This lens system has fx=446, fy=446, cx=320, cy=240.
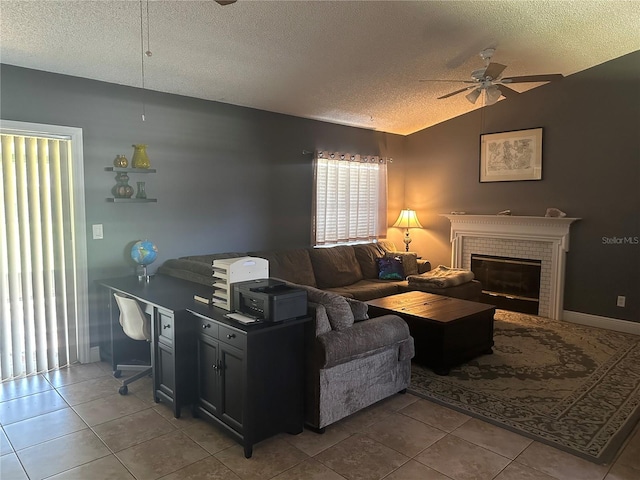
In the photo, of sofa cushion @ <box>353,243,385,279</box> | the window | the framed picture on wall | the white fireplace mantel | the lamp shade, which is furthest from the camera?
the lamp shade

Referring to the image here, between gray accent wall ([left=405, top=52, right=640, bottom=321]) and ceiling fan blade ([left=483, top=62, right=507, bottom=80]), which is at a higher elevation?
ceiling fan blade ([left=483, top=62, right=507, bottom=80])

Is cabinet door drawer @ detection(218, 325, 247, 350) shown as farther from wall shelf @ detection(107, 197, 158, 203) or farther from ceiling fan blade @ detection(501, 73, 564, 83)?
ceiling fan blade @ detection(501, 73, 564, 83)

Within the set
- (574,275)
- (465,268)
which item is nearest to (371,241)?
(465,268)

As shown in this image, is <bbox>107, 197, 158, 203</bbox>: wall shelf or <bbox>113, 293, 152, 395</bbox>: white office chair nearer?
<bbox>113, 293, 152, 395</bbox>: white office chair

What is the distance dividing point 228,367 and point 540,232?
14.7 ft

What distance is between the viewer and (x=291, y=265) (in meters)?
5.21

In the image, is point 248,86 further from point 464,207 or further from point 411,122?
point 464,207

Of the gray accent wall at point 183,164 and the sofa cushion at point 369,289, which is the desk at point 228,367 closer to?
the gray accent wall at point 183,164

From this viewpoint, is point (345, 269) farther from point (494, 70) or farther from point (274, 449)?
point (274, 449)

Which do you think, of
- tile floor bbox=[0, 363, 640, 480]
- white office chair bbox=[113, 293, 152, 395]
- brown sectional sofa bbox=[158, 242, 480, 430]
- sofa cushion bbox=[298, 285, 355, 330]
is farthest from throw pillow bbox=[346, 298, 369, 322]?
white office chair bbox=[113, 293, 152, 395]

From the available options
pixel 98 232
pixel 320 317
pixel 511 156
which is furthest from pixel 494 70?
pixel 98 232

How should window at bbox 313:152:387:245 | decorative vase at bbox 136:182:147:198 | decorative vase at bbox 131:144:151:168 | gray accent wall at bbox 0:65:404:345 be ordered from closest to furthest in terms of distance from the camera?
gray accent wall at bbox 0:65:404:345
decorative vase at bbox 131:144:151:168
decorative vase at bbox 136:182:147:198
window at bbox 313:152:387:245

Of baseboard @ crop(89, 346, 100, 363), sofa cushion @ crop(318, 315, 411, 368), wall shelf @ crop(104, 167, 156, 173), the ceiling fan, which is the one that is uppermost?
the ceiling fan

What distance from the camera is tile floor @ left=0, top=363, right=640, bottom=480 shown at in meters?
2.44
